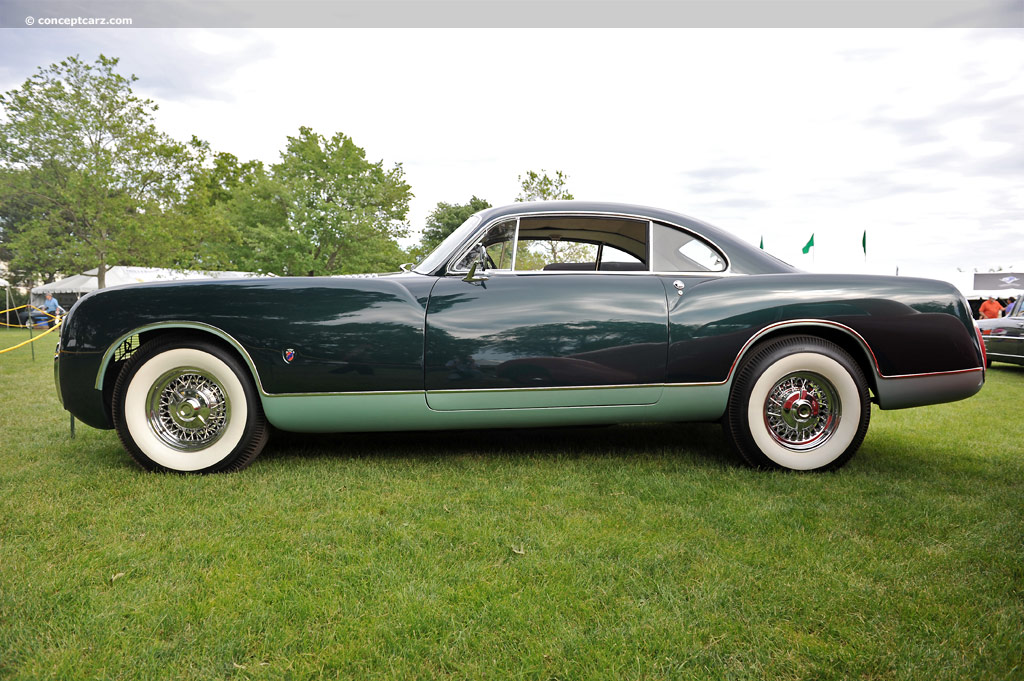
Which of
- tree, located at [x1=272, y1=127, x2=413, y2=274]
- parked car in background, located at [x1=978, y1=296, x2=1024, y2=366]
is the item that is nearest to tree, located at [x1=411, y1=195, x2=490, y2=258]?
tree, located at [x1=272, y1=127, x2=413, y2=274]

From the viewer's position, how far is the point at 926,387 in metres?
3.38

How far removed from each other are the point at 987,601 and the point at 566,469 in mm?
1881

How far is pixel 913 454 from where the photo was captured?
12.5 ft

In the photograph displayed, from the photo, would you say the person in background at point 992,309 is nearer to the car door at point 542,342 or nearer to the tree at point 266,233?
the car door at point 542,342

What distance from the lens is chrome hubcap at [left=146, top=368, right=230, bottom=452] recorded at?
325 cm

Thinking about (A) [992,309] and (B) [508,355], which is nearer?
(B) [508,355]

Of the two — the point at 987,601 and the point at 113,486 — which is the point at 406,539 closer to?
the point at 113,486

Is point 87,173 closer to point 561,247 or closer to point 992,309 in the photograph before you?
point 561,247

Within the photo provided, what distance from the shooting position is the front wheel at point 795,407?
334 cm

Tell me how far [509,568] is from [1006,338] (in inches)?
390

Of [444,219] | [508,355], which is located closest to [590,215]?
[508,355]

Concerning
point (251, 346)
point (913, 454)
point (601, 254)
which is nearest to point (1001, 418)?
point (913, 454)

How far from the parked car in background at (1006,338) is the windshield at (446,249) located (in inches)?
345

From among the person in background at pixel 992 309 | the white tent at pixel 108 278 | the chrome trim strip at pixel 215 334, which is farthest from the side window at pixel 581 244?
the white tent at pixel 108 278
